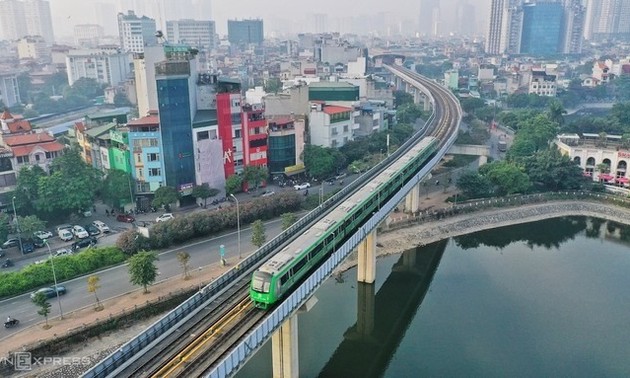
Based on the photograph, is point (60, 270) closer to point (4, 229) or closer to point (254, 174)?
point (4, 229)

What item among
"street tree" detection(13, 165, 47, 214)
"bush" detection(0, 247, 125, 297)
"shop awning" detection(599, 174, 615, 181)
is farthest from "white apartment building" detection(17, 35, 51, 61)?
"shop awning" detection(599, 174, 615, 181)

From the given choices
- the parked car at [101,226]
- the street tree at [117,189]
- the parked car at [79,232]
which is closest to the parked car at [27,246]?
the parked car at [79,232]

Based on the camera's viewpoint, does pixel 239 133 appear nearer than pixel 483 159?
Yes

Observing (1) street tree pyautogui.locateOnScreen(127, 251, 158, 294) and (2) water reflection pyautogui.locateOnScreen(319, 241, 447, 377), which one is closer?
(2) water reflection pyautogui.locateOnScreen(319, 241, 447, 377)

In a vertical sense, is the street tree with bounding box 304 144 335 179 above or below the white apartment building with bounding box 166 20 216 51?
below

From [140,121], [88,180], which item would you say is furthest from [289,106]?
[88,180]

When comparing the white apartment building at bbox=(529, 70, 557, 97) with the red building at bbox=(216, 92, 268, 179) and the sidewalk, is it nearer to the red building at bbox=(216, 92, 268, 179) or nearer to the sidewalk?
the red building at bbox=(216, 92, 268, 179)

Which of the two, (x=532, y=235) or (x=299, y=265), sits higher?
(x=299, y=265)

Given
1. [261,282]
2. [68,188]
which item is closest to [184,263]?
[261,282]
